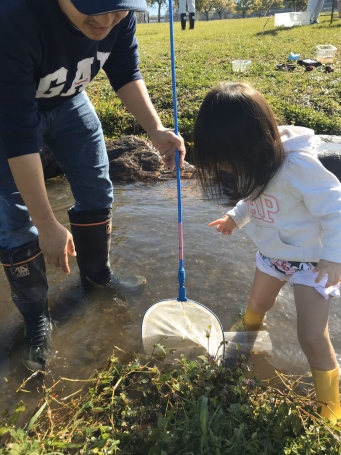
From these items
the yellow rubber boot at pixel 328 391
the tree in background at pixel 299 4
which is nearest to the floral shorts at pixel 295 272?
the yellow rubber boot at pixel 328 391

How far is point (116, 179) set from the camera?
4266mm

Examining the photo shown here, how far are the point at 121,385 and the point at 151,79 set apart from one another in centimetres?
625

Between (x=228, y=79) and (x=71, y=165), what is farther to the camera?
(x=228, y=79)

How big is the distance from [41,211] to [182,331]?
2.96 feet

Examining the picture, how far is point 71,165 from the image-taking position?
2174 millimetres

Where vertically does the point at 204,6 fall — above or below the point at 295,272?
above

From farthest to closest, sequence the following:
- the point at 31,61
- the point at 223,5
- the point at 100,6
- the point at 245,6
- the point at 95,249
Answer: the point at 245,6 → the point at 223,5 → the point at 95,249 → the point at 31,61 → the point at 100,6

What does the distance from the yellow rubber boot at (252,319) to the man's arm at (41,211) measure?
3.49 ft

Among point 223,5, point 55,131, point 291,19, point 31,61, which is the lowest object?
point 291,19

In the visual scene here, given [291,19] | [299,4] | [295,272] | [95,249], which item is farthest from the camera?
[299,4]

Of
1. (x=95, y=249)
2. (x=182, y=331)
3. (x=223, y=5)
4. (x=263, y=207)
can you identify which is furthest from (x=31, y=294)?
(x=223, y=5)

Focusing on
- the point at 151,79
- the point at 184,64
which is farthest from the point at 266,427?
the point at 184,64

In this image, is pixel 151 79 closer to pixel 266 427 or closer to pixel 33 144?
pixel 33 144

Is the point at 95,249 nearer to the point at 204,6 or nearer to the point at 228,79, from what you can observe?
the point at 228,79
